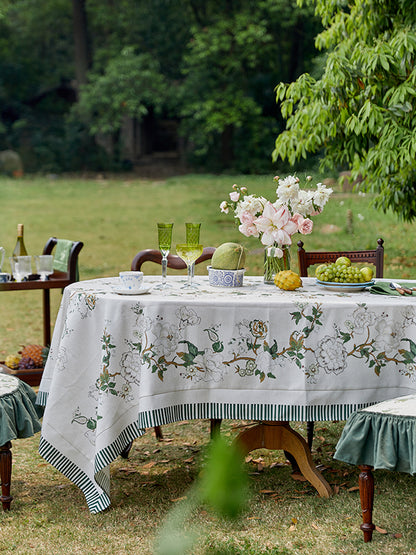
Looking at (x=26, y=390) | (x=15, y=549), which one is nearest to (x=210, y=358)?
(x=26, y=390)

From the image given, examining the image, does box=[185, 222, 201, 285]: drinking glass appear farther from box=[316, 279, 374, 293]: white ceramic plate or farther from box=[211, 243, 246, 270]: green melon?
box=[316, 279, 374, 293]: white ceramic plate

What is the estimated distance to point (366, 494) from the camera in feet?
6.36

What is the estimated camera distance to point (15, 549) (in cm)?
200

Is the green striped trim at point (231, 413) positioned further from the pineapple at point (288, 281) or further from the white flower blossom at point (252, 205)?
the white flower blossom at point (252, 205)

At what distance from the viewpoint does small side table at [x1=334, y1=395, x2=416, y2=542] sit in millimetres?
1871

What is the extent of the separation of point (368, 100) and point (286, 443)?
2446 millimetres

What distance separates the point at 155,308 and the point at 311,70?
1260 centimetres

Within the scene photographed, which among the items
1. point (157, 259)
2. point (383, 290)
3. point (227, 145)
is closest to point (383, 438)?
point (383, 290)

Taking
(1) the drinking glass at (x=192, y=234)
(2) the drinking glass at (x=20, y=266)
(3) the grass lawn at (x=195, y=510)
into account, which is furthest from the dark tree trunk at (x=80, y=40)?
(1) the drinking glass at (x=192, y=234)

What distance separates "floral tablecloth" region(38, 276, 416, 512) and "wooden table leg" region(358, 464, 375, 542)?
10.2 inches

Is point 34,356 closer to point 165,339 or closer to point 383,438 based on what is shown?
point 165,339

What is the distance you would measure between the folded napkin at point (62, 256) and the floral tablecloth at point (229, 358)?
1575 mm

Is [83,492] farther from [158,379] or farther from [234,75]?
[234,75]

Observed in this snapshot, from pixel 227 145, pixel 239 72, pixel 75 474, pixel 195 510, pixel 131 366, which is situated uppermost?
pixel 239 72
